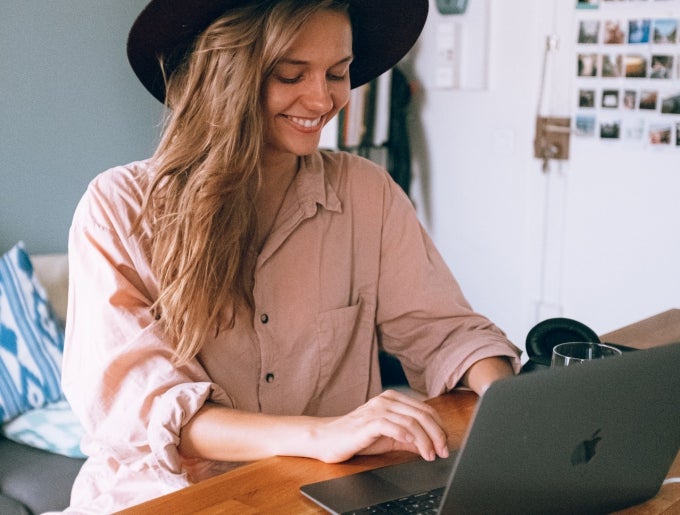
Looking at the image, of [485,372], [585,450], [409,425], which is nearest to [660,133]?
[485,372]

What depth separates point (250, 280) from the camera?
1498mm

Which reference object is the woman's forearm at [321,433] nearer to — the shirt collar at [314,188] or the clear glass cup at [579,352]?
the clear glass cup at [579,352]

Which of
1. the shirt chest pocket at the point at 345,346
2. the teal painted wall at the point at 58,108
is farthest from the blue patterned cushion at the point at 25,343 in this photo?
the shirt chest pocket at the point at 345,346

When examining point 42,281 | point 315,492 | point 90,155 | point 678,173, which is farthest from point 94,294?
point 678,173

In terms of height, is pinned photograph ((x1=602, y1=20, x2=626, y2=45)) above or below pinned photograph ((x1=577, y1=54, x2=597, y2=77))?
above

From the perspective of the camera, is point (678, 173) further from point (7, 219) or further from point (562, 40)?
point (7, 219)

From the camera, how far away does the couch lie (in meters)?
2.14

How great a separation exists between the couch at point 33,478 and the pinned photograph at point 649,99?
2464mm

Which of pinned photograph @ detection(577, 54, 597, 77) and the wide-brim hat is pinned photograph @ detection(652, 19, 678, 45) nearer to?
pinned photograph @ detection(577, 54, 597, 77)

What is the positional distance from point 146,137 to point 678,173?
2028mm

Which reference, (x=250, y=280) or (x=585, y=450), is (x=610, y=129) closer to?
(x=250, y=280)

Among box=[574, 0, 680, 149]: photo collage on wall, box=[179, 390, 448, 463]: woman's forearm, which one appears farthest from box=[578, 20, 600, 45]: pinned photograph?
box=[179, 390, 448, 463]: woman's forearm

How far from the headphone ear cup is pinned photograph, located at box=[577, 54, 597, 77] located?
2.44 meters

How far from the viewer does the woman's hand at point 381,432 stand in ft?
3.80
